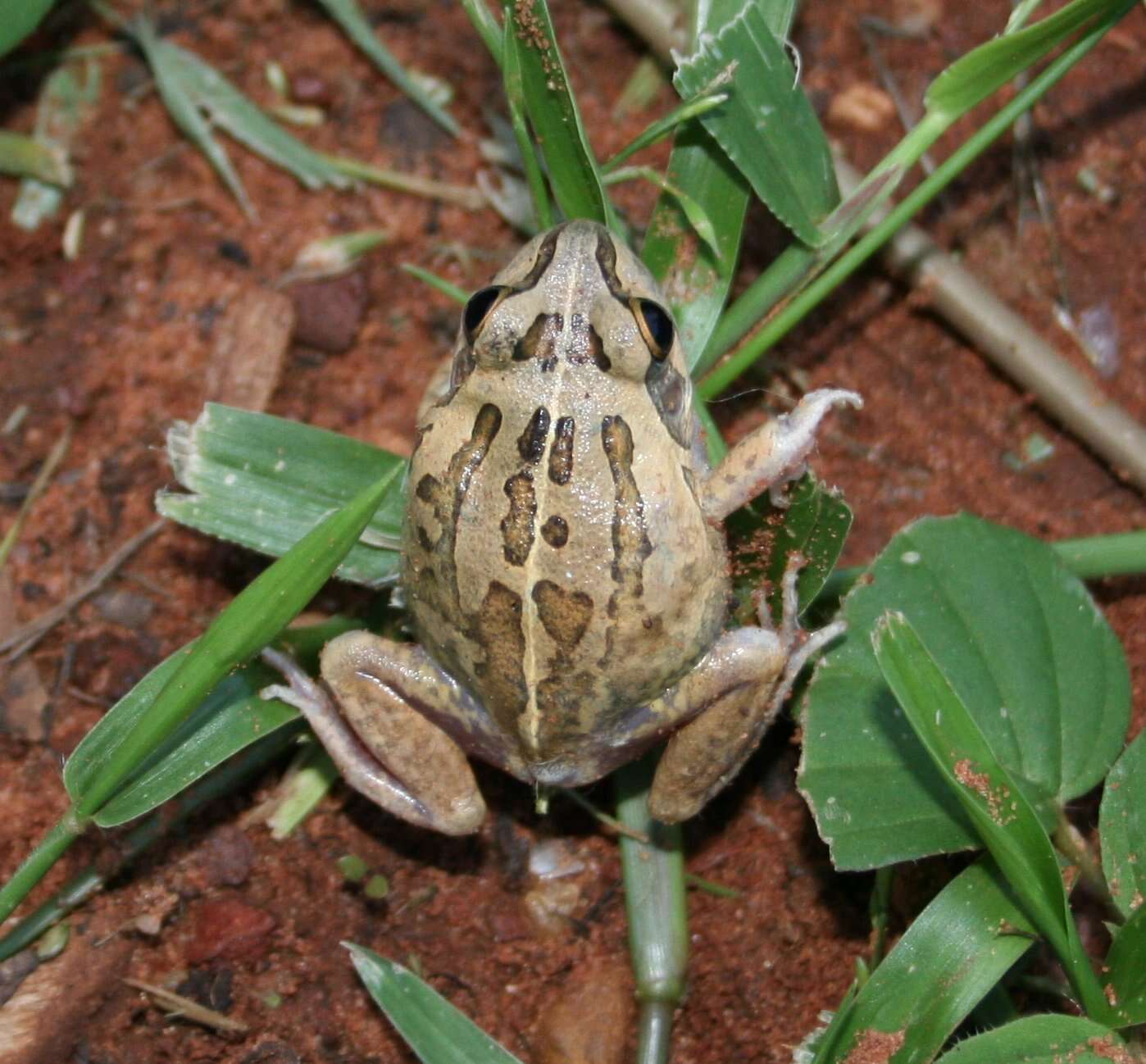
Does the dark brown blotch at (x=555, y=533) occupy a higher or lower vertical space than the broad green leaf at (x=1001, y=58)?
lower

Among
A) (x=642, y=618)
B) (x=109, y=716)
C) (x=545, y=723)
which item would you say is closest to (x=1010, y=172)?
(x=642, y=618)

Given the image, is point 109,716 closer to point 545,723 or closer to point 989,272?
point 545,723

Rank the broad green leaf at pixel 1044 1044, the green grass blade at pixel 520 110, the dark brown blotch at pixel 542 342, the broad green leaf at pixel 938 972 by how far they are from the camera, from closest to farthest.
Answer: the broad green leaf at pixel 1044 1044
the broad green leaf at pixel 938 972
the dark brown blotch at pixel 542 342
the green grass blade at pixel 520 110

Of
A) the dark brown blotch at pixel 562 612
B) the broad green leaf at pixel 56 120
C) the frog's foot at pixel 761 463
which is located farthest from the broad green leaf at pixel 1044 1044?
the broad green leaf at pixel 56 120

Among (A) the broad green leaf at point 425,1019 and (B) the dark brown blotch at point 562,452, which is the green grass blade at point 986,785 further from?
(A) the broad green leaf at point 425,1019

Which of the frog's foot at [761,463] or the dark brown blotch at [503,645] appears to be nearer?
the dark brown blotch at [503,645]

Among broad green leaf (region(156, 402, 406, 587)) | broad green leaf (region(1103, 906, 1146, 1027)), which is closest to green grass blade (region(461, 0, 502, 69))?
broad green leaf (region(156, 402, 406, 587))
